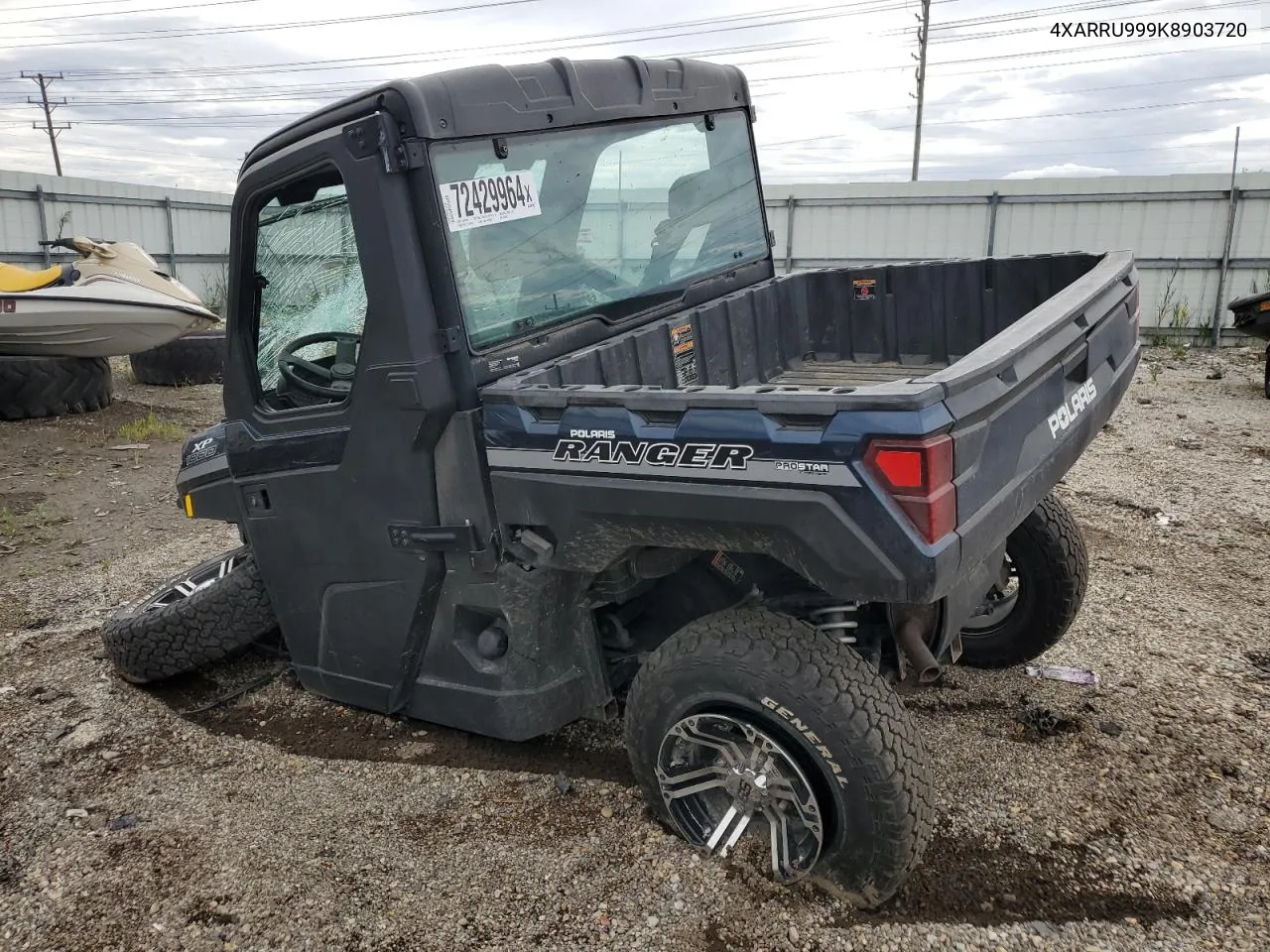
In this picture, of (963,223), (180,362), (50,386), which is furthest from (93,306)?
(963,223)

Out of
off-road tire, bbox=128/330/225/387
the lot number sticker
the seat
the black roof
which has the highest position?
the black roof

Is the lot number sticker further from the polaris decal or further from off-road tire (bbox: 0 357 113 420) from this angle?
off-road tire (bbox: 0 357 113 420)

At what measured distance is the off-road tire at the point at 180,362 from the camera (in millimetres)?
12089

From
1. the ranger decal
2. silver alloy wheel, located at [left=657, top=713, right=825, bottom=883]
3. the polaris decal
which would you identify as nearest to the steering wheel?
the ranger decal

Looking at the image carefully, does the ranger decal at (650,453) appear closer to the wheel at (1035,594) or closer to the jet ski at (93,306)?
the wheel at (1035,594)

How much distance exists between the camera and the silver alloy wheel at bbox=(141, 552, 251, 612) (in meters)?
4.17

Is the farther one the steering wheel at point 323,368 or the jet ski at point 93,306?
the jet ski at point 93,306

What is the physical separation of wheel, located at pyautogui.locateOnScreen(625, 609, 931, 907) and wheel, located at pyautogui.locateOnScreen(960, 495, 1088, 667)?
4.65 ft

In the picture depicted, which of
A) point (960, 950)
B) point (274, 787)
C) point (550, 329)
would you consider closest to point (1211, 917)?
point (960, 950)

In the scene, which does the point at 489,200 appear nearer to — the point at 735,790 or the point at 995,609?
the point at 735,790

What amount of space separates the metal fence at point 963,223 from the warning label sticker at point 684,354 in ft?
38.9

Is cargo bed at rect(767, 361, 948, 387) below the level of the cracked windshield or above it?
below

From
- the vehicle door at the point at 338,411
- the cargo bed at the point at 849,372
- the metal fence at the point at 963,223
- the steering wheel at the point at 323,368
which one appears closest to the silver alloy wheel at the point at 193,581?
the vehicle door at the point at 338,411

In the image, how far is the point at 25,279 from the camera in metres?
9.52
